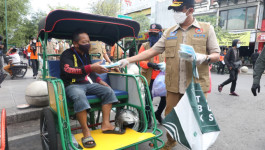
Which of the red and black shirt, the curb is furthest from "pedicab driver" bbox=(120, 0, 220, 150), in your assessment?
the curb

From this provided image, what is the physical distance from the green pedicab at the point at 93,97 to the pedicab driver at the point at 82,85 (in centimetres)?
12

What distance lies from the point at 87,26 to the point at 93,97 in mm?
1401

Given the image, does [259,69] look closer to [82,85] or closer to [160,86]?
[160,86]

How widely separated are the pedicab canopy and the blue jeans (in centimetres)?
91

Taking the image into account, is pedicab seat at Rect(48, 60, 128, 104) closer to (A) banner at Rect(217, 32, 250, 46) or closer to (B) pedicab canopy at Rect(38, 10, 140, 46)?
(B) pedicab canopy at Rect(38, 10, 140, 46)

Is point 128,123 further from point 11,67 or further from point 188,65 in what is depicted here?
point 11,67

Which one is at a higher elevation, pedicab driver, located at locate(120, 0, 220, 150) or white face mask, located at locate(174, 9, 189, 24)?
white face mask, located at locate(174, 9, 189, 24)

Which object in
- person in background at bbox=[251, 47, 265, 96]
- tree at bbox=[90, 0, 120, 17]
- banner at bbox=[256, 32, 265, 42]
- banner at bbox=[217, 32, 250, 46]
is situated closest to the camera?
person in background at bbox=[251, 47, 265, 96]

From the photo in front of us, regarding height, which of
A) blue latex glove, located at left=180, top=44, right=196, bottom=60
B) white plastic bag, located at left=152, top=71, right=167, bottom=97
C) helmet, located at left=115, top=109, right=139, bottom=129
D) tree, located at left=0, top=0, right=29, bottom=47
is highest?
tree, located at left=0, top=0, right=29, bottom=47

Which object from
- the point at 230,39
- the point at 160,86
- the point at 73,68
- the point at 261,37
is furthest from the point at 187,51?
the point at 261,37

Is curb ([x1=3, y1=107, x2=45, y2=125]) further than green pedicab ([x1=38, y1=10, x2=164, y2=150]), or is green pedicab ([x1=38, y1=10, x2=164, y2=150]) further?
curb ([x1=3, y1=107, x2=45, y2=125])

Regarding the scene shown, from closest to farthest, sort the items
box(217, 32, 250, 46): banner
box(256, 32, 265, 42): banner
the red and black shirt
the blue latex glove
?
the blue latex glove → the red and black shirt → box(256, 32, 265, 42): banner → box(217, 32, 250, 46): banner

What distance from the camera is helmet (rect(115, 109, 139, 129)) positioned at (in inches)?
106

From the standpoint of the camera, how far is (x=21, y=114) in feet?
12.9
